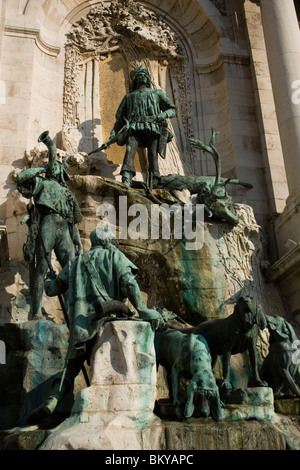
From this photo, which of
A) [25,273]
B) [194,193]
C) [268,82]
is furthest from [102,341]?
[268,82]

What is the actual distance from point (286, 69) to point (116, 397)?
9.07 metres

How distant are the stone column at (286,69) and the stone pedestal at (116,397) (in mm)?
6412

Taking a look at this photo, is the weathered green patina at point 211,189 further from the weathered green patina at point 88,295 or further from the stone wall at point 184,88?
the weathered green patina at point 88,295

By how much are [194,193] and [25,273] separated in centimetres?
355

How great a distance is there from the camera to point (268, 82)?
1298cm

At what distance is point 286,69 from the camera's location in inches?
436

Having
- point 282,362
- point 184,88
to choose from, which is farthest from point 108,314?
point 184,88

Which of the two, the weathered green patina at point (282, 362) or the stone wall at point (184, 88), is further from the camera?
the stone wall at point (184, 88)

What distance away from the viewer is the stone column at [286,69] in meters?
10.3

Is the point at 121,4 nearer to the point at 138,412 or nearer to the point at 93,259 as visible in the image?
the point at 93,259

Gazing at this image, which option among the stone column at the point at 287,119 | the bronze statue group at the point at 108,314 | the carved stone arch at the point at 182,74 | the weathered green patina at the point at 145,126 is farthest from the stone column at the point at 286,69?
the bronze statue group at the point at 108,314

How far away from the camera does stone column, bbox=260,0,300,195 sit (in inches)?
405

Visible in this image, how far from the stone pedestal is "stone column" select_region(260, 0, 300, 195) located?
6412 millimetres

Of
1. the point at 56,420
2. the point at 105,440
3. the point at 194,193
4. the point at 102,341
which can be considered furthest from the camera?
the point at 194,193
